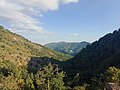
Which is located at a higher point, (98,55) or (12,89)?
(98,55)

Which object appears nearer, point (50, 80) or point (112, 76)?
point (112, 76)

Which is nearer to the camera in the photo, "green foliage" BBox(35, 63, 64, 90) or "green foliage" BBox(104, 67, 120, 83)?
"green foliage" BBox(104, 67, 120, 83)

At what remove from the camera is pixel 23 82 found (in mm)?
118062

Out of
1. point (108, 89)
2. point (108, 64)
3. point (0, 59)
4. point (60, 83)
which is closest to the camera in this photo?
point (108, 89)

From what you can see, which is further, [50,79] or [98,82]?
[50,79]

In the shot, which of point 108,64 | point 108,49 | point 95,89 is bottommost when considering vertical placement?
point 95,89

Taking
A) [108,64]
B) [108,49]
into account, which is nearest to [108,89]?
[108,64]

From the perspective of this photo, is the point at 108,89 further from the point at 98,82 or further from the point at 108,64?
the point at 108,64

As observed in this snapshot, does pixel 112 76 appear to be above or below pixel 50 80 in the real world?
above

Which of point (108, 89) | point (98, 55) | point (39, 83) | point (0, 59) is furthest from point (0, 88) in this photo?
point (98, 55)

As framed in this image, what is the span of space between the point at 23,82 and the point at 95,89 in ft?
139

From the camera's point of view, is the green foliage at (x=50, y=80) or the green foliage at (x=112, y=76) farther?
the green foliage at (x=50, y=80)

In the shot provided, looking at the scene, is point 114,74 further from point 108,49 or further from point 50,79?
point 108,49

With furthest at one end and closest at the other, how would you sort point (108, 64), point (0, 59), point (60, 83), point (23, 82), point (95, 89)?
point (0, 59) → point (108, 64) → point (23, 82) → point (60, 83) → point (95, 89)
